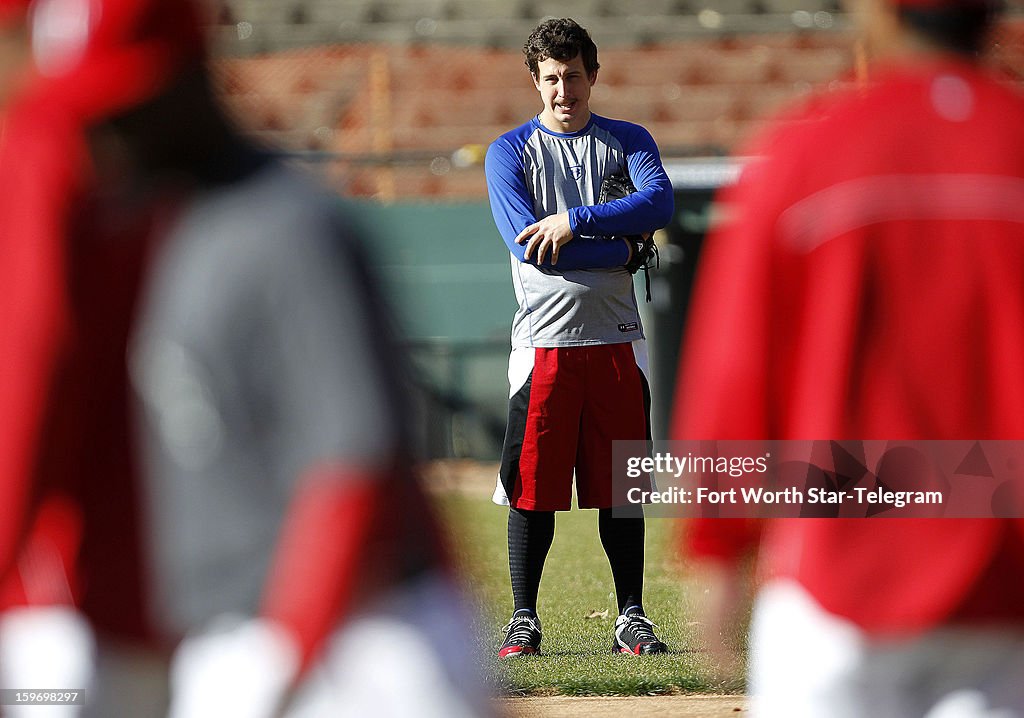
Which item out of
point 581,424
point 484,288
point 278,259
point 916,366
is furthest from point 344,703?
point 484,288

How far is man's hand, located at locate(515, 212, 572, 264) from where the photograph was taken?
6.02 m

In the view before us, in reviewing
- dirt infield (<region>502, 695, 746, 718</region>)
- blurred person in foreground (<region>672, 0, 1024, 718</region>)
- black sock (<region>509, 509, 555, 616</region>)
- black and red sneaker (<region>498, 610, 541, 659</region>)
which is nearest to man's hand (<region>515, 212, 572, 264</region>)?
black sock (<region>509, 509, 555, 616</region>)

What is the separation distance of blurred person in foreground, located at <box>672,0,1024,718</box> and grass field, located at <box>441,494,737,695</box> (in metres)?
1.25

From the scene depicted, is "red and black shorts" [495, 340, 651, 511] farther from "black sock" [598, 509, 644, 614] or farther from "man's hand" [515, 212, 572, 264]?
"man's hand" [515, 212, 572, 264]

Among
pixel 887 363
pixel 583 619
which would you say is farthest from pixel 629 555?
pixel 887 363

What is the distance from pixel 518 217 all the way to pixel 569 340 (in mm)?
522

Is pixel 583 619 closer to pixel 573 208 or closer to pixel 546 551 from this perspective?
pixel 546 551

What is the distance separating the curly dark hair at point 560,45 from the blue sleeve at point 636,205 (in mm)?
317

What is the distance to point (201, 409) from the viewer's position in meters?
2.23

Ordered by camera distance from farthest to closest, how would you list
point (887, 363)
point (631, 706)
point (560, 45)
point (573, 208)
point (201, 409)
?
point (560, 45) → point (573, 208) → point (631, 706) → point (887, 363) → point (201, 409)

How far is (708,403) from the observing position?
8.48 feet

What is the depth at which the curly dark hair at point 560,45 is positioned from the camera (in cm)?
621

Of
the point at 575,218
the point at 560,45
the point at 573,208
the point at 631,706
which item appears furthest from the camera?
the point at 560,45

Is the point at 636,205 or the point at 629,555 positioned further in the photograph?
the point at 629,555
